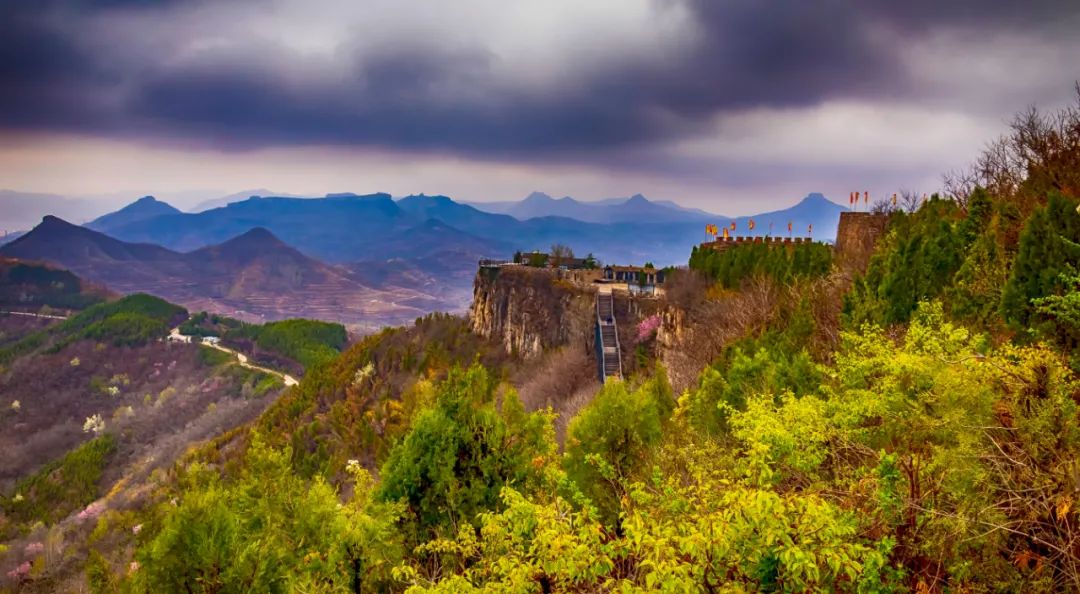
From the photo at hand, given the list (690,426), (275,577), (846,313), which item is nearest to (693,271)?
(846,313)

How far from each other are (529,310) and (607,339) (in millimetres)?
17278

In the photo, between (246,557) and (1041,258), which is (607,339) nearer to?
(1041,258)

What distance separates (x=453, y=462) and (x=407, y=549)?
5.75 ft

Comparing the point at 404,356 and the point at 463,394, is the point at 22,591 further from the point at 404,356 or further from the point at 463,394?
the point at 463,394

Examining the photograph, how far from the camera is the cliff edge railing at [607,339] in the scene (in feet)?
168

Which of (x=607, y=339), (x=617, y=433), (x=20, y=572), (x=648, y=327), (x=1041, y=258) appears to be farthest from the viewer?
(x=607, y=339)

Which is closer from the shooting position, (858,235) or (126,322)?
(858,235)

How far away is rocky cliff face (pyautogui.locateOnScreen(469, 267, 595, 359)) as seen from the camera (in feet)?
206

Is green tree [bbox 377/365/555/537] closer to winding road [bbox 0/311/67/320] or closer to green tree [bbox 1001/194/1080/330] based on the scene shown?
green tree [bbox 1001/194/1080/330]

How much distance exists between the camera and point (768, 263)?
36719 millimetres

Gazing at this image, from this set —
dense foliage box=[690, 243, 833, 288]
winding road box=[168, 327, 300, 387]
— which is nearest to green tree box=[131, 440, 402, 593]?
dense foliage box=[690, 243, 833, 288]

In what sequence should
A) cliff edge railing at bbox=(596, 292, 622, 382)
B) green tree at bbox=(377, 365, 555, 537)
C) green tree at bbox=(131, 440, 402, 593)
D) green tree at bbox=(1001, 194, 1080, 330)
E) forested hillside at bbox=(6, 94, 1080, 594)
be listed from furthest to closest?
cliff edge railing at bbox=(596, 292, 622, 382) < green tree at bbox=(1001, 194, 1080, 330) < green tree at bbox=(377, 365, 555, 537) < green tree at bbox=(131, 440, 402, 593) < forested hillside at bbox=(6, 94, 1080, 594)

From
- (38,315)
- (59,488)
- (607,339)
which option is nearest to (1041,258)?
(607,339)

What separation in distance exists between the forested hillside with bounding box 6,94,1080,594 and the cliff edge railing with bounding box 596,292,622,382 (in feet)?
85.3
